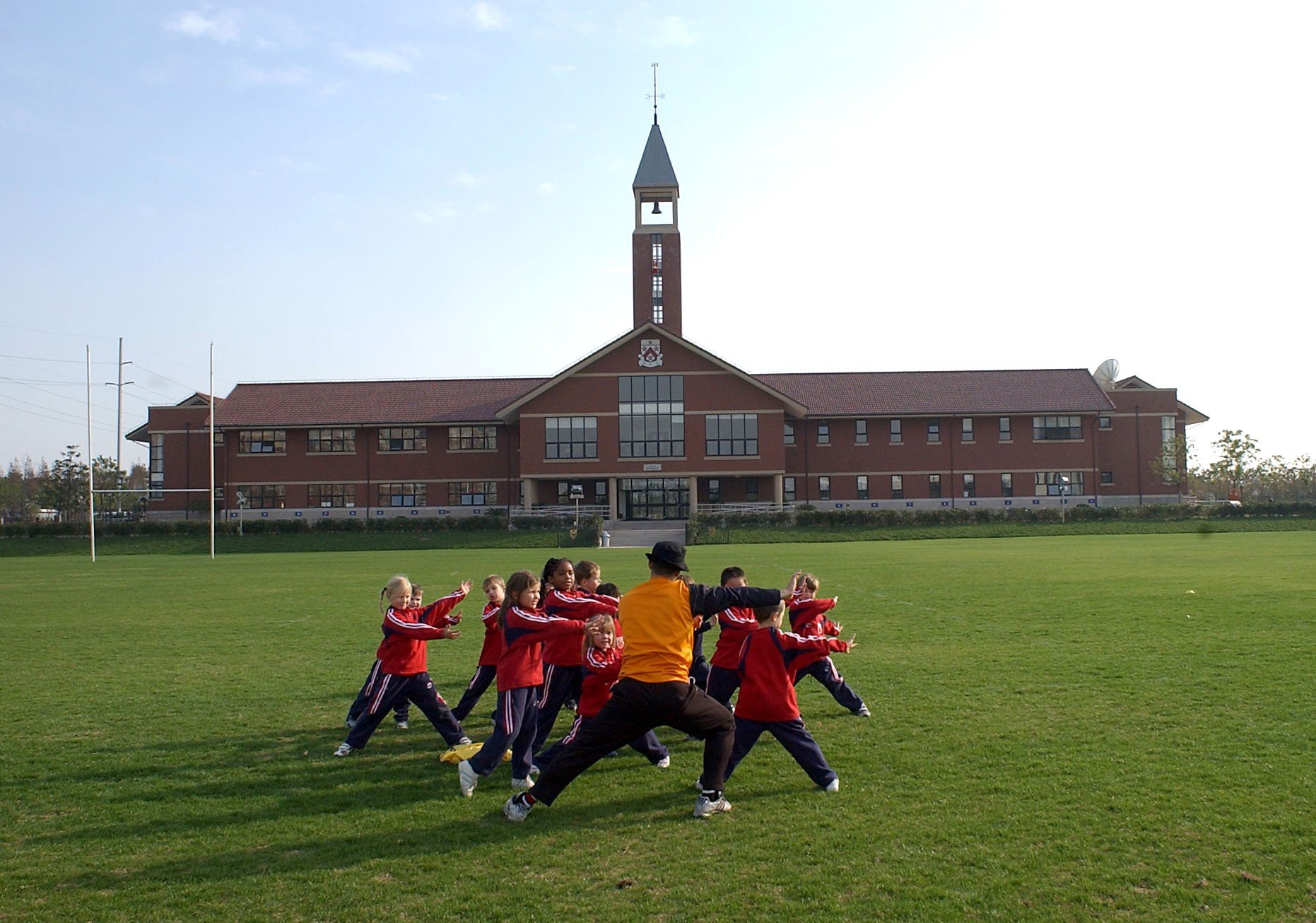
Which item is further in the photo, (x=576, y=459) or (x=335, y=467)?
(x=335, y=467)

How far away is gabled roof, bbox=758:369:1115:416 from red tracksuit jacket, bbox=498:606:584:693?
53.2 m

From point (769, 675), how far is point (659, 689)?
3.24ft

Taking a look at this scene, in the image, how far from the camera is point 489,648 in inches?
334

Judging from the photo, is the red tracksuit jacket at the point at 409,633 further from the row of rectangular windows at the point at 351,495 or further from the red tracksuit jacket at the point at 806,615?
the row of rectangular windows at the point at 351,495

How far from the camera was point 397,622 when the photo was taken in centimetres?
772

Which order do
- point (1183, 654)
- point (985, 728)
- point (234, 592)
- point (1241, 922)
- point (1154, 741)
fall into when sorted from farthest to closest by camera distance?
point (234, 592) → point (1183, 654) → point (985, 728) → point (1154, 741) → point (1241, 922)

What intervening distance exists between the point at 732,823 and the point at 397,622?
10.3 feet

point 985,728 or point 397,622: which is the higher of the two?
point 397,622

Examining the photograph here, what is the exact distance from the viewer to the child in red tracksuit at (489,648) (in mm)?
8141

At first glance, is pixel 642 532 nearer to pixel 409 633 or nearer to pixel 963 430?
pixel 963 430

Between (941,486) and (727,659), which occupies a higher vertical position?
(941,486)

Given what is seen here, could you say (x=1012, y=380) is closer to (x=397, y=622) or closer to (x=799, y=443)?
(x=799, y=443)

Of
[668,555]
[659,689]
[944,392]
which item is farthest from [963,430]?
[659,689]

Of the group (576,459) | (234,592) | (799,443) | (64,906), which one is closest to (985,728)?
(64,906)
